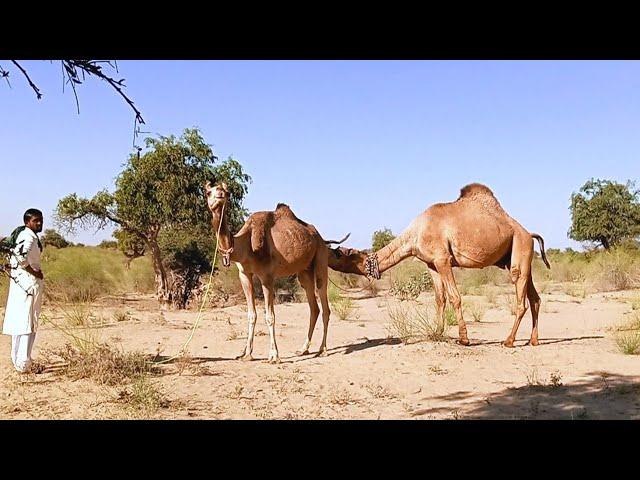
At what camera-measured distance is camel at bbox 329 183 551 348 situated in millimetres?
11156

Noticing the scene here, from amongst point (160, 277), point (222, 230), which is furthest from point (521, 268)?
point (160, 277)

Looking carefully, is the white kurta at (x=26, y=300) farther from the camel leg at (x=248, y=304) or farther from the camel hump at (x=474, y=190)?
the camel hump at (x=474, y=190)

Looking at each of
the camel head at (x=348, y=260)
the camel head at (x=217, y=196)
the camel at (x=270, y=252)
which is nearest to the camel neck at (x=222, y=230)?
the camel at (x=270, y=252)

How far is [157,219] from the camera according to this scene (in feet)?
56.1

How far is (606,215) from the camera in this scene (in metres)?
33.8

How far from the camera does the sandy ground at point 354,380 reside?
681 cm

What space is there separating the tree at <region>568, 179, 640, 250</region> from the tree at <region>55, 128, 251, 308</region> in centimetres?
2393

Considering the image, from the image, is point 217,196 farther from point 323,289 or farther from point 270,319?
point 323,289

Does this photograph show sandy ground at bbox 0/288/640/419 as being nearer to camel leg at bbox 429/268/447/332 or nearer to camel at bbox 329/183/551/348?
camel leg at bbox 429/268/447/332

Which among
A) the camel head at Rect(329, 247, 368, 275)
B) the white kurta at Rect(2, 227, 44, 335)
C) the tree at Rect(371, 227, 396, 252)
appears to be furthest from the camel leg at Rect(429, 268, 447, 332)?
the tree at Rect(371, 227, 396, 252)

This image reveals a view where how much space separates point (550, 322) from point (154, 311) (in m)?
10.7
